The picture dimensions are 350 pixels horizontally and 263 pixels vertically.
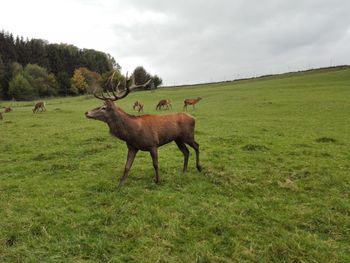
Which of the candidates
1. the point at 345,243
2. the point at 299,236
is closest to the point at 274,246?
the point at 299,236

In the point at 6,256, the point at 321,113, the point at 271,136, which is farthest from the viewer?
the point at 321,113

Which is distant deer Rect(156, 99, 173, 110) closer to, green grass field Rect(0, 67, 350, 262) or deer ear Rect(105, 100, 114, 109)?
green grass field Rect(0, 67, 350, 262)

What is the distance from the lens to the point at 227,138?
14922 mm

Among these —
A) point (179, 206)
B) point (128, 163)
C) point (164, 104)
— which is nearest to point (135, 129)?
point (128, 163)

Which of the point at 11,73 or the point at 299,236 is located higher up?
the point at 11,73

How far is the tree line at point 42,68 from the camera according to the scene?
8688 centimetres

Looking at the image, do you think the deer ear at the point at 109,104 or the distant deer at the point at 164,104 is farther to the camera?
the distant deer at the point at 164,104

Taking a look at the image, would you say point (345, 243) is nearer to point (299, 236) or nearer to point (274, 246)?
point (299, 236)

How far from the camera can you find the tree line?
8688 centimetres

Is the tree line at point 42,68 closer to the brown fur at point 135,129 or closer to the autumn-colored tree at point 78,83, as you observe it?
the autumn-colored tree at point 78,83

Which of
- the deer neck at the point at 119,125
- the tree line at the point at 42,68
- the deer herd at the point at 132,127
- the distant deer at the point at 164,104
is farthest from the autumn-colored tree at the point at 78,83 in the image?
the deer neck at the point at 119,125

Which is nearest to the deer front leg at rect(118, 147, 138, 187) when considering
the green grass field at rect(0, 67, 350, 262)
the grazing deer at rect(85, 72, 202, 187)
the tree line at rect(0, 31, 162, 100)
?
the grazing deer at rect(85, 72, 202, 187)

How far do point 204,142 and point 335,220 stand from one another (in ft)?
27.4

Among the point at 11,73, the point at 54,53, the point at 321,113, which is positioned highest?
the point at 54,53
